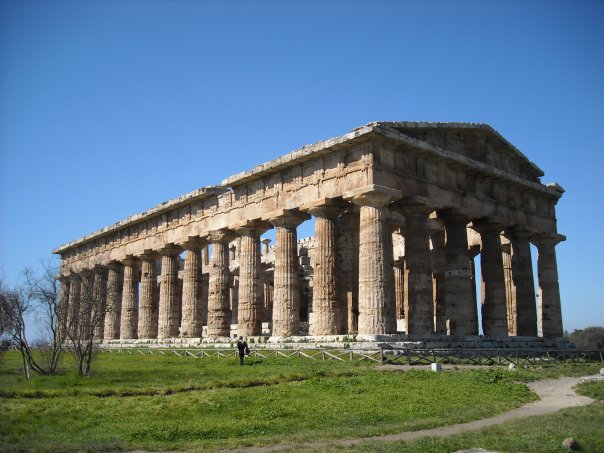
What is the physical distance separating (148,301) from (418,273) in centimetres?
2163

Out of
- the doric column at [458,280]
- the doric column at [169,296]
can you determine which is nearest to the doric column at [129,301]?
the doric column at [169,296]

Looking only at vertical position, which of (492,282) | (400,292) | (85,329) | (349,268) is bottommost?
(85,329)

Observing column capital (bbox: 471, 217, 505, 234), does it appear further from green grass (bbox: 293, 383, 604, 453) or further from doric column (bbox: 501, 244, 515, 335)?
green grass (bbox: 293, 383, 604, 453)

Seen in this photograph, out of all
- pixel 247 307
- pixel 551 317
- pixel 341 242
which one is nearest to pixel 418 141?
pixel 341 242

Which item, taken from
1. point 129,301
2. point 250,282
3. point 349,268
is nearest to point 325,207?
point 349,268

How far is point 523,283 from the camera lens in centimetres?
3481

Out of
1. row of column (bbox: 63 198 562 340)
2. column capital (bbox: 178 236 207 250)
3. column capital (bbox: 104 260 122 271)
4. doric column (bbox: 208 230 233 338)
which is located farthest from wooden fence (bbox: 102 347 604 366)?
column capital (bbox: 104 260 122 271)

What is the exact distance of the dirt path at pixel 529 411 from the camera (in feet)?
38.5

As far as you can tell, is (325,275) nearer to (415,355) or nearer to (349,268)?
(349,268)

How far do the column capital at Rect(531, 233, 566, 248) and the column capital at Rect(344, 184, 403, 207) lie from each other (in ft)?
45.6

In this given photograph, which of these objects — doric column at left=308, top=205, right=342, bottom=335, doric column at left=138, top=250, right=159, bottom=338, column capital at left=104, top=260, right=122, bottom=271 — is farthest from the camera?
column capital at left=104, top=260, right=122, bottom=271

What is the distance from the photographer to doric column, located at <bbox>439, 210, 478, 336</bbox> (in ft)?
102

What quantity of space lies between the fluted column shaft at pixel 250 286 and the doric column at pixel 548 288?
16.7m

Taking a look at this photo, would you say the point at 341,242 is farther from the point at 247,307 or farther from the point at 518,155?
the point at 518,155
